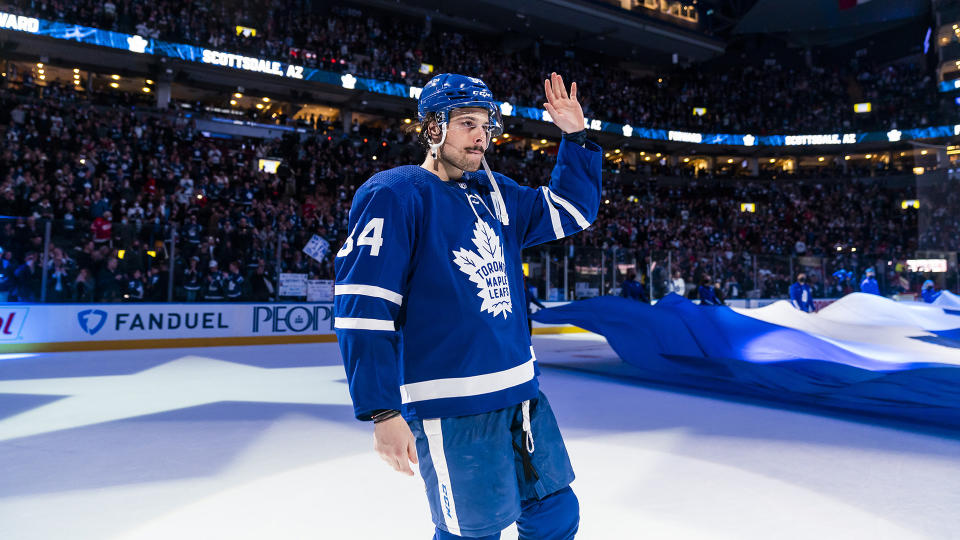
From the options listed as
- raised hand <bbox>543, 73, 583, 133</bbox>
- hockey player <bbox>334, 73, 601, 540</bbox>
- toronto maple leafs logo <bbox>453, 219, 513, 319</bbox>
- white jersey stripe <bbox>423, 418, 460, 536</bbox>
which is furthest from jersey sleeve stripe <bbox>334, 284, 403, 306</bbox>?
raised hand <bbox>543, 73, 583, 133</bbox>

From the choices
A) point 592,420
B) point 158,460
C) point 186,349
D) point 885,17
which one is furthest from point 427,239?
point 885,17

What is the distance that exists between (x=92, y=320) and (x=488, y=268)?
992 cm

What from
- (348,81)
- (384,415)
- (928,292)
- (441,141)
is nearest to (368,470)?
(384,415)

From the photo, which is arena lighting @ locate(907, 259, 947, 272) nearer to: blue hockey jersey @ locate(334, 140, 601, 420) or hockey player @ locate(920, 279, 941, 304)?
hockey player @ locate(920, 279, 941, 304)

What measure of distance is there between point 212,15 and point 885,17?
33.2 metres

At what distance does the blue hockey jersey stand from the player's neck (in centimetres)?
2

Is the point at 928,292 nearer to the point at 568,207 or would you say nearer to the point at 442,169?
the point at 568,207

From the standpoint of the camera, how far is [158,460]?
3613 mm

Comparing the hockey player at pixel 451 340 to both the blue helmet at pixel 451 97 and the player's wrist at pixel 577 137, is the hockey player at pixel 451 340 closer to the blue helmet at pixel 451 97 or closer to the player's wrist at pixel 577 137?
the blue helmet at pixel 451 97

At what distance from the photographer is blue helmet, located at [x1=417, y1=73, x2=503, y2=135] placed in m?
1.62

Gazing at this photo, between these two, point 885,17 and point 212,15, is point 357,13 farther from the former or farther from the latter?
point 885,17

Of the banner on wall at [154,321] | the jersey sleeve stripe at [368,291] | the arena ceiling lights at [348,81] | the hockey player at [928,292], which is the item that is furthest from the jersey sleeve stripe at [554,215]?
the hockey player at [928,292]

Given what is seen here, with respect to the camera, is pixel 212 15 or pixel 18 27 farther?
pixel 212 15

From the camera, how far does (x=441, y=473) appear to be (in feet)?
4.73
